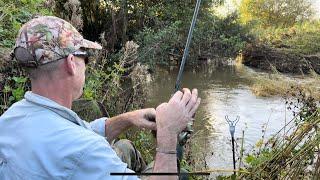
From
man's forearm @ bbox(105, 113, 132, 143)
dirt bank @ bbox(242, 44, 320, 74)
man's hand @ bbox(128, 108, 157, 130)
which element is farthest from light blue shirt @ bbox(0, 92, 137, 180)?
dirt bank @ bbox(242, 44, 320, 74)

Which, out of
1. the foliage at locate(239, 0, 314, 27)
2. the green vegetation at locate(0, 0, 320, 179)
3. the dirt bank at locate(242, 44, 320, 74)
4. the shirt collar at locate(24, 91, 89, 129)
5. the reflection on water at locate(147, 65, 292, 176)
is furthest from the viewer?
the foliage at locate(239, 0, 314, 27)

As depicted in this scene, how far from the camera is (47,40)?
1.89 m

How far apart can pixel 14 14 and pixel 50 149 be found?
12.3 ft

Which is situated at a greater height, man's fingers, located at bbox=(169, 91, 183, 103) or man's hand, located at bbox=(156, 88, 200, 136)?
man's fingers, located at bbox=(169, 91, 183, 103)

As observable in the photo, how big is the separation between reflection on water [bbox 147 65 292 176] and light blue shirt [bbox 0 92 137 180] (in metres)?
3.77

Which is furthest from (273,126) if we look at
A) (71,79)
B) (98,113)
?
(71,79)

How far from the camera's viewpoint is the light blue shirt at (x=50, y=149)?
1.67 m

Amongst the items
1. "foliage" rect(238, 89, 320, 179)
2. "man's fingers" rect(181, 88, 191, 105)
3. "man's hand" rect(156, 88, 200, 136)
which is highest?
"man's fingers" rect(181, 88, 191, 105)

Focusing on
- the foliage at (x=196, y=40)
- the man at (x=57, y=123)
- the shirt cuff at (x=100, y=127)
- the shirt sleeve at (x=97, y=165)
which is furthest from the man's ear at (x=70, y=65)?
the foliage at (x=196, y=40)

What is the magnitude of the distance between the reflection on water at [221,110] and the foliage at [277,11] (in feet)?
34.0

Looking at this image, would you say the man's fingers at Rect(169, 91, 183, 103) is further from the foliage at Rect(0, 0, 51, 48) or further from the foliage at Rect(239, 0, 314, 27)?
the foliage at Rect(239, 0, 314, 27)

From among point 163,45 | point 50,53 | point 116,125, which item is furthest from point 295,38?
point 50,53

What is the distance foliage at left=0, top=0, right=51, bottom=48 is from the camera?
4.62m

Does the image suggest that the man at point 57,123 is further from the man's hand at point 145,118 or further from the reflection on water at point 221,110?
the reflection on water at point 221,110
